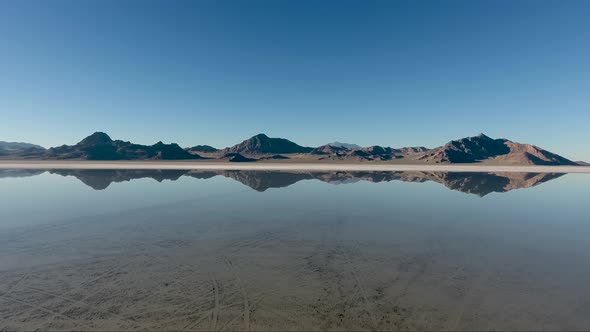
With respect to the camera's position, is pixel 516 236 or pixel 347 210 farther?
pixel 347 210

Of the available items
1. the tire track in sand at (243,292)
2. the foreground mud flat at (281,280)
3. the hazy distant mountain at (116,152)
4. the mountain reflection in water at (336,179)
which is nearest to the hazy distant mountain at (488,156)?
the mountain reflection in water at (336,179)

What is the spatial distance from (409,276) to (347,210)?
12668 mm

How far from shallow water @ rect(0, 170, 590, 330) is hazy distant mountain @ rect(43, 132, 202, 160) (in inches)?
6850

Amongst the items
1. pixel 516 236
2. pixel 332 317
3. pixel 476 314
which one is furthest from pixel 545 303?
pixel 516 236

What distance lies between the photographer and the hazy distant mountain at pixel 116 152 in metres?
163

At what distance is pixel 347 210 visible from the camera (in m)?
23.3

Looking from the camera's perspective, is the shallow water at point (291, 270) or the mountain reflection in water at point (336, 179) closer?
the shallow water at point (291, 270)

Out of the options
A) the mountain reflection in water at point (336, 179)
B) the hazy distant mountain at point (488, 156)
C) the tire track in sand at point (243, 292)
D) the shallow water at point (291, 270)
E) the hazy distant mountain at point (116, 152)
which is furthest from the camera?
the hazy distant mountain at point (116, 152)

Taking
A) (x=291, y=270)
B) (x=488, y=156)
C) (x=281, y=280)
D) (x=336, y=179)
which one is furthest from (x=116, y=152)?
(x=488, y=156)

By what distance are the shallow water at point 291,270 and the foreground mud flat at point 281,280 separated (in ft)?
0.20

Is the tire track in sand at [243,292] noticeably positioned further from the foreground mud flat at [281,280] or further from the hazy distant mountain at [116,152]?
the hazy distant mountain at [116,152]

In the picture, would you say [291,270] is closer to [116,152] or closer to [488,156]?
[116,152]

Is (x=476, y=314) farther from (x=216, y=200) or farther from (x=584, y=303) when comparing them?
(x=216, y=200)

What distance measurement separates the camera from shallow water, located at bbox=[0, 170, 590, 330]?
8.06 m
